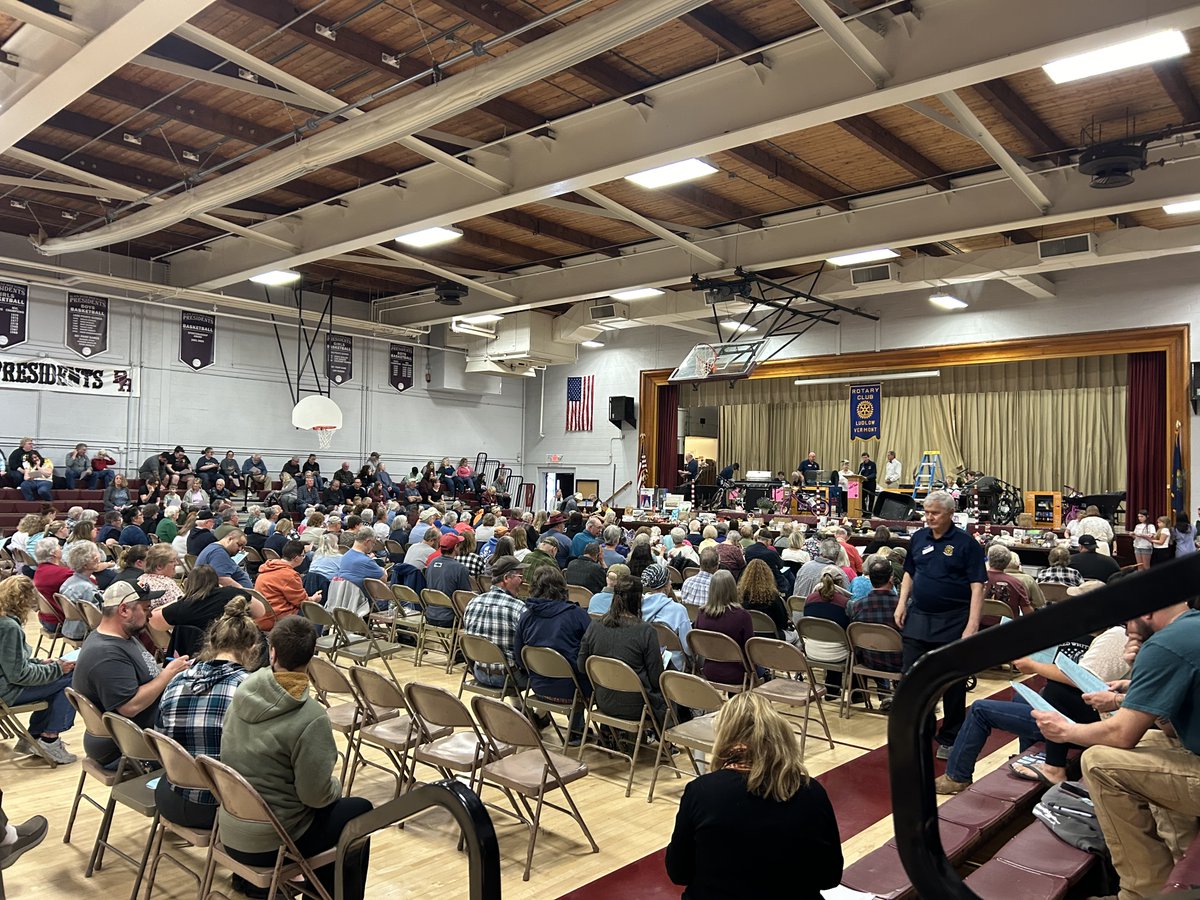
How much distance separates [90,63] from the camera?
596 centimetres

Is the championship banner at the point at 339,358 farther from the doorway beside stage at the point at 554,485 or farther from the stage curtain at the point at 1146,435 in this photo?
the stage curtain at the point at 1146,435

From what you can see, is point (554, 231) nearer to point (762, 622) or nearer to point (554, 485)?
point (762, 622)

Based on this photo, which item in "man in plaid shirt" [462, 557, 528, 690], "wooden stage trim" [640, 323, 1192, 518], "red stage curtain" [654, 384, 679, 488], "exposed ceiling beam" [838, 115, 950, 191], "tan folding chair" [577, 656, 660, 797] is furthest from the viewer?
"red stage curtain" [654, 384, 679, 488]

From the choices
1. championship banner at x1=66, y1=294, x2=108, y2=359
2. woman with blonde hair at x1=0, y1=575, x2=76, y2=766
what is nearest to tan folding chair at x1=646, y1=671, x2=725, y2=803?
woman with blonde hair at x1=0, y1=575, x2=76, y2=766

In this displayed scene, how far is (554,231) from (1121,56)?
7.96m

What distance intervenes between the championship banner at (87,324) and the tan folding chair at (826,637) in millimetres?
14773

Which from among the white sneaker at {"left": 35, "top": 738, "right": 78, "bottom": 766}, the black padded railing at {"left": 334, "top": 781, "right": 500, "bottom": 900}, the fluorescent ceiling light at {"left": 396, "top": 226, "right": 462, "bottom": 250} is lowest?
the white sneaker at {"left": 35, "top": 738, "right": 78, "bottom": 766}

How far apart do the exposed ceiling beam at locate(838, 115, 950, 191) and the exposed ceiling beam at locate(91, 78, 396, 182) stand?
19.6ft

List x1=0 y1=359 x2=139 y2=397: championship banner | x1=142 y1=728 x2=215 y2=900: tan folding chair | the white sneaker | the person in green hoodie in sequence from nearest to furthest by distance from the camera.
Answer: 1. the person in green hoodie
2. x1=142 y1=728 x2=215 y2=900: tan folding chair
3. the white sneaker
4. x1=0 y1=359 x2=139 y2=397: championship banner


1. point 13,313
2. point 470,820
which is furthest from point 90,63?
point 13,313

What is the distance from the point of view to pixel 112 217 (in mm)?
11273

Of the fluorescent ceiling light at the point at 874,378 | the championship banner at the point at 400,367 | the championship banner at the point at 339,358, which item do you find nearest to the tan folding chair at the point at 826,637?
the fluorescent ceiling light at the point at 874,378

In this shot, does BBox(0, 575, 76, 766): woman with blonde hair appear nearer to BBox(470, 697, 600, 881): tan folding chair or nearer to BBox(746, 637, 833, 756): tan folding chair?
BBox(470, 697, 600, 881): tan folding chair

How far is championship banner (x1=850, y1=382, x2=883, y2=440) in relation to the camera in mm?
18203
